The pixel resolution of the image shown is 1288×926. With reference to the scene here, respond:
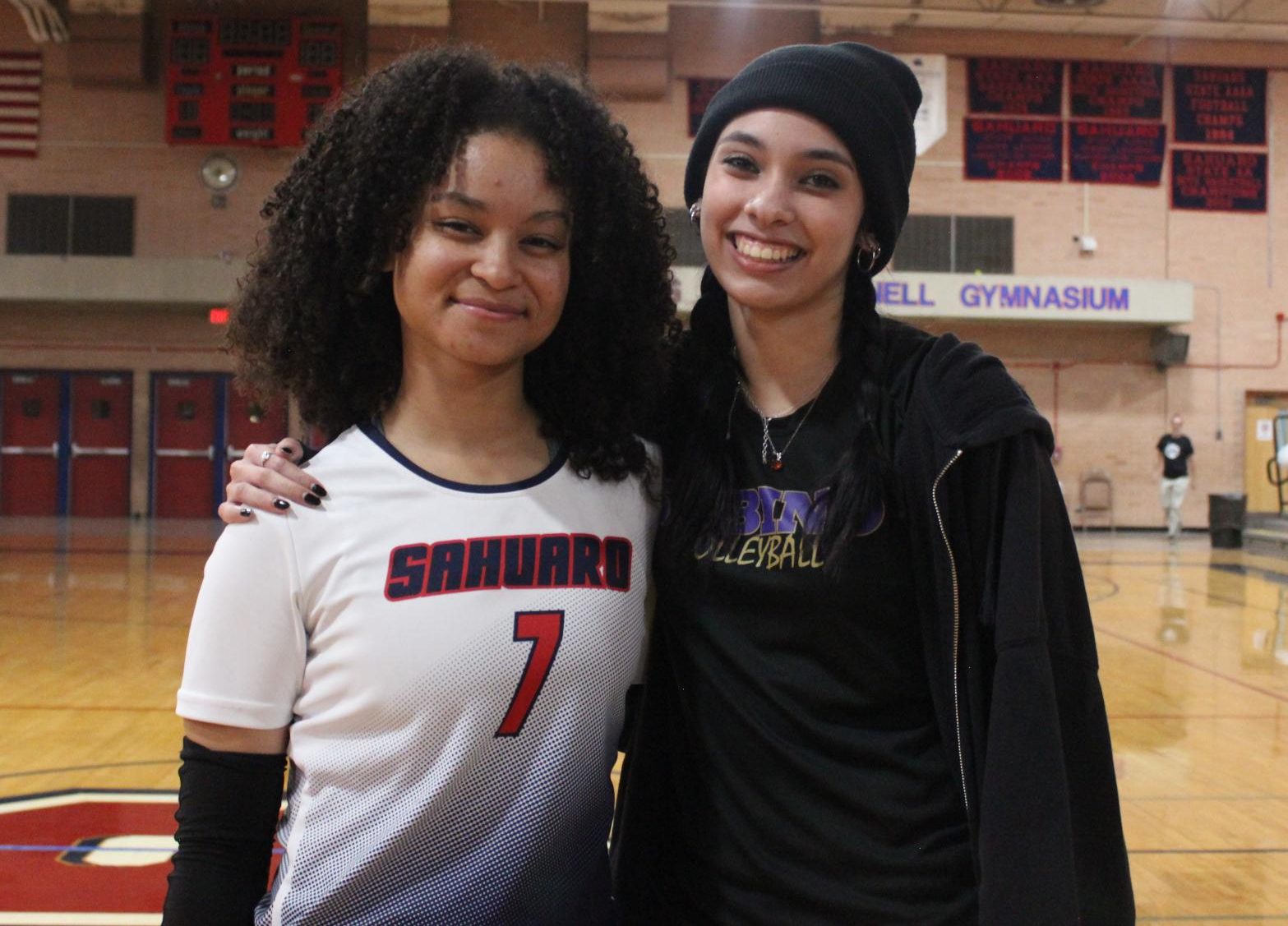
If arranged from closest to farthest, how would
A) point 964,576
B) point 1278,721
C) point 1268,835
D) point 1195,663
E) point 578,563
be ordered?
point 964,576
point 578,563
point 1268,835
point 1278,721
point 1195,663

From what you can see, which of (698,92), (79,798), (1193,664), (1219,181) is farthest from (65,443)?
(1219,181)

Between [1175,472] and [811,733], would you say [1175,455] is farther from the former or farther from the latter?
[811,733]

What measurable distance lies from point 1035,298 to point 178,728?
1104 centimetres

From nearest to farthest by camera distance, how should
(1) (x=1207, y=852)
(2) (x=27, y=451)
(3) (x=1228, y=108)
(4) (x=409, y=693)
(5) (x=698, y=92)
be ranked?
(4) (x=409, y=693), (1) (x=1207, y=852), (5) (x=698, y=92), (3) (x=1228, y=108), (2) (x=27, y=451)

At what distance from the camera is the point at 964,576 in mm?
1161

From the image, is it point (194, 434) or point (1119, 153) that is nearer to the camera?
point (1119, 153)

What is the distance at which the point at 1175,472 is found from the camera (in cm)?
1266

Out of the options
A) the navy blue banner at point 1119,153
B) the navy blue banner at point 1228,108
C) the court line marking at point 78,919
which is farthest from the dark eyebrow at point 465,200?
the navy blue banner at point 1228,108

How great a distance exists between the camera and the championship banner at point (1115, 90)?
13.4m

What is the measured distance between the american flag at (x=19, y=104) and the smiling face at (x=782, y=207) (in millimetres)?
14326

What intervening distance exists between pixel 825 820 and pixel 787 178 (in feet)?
2.42

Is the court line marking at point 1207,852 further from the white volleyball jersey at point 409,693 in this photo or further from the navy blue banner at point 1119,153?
the navy blue banner at point 1119,153

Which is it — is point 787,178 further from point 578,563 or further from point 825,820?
point 825,820

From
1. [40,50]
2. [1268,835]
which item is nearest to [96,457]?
[40,50]
